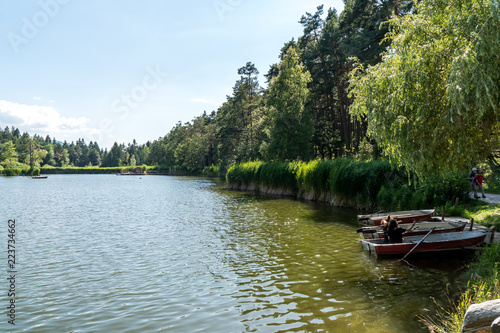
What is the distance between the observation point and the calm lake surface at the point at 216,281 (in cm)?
830

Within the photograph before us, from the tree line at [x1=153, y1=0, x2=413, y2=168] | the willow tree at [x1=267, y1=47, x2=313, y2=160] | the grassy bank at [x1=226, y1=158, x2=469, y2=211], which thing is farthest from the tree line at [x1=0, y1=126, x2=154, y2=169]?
the grassy bank at [x1=226, y1=158, x2=469, y2=211]

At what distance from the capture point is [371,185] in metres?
24.0

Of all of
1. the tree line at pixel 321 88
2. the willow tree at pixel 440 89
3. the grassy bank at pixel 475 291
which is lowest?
the grassy bank at pixel 475 291

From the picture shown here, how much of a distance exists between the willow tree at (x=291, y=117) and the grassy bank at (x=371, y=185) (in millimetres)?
9894

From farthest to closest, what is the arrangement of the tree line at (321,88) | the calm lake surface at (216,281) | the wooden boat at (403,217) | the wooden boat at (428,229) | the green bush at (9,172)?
the green bush at (9,172), the tree line at (321,88), the wooden boat at (403,217), the wooden boat at (428,229), the calm lake surface at (216,281)

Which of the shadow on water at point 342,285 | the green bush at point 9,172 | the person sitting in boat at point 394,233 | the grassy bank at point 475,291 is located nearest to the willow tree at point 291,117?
the shadow on water at point 342,285

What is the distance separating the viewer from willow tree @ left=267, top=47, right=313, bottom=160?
48.0 m

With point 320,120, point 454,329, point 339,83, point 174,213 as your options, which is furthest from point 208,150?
point 454,329

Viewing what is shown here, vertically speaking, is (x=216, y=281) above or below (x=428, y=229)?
below

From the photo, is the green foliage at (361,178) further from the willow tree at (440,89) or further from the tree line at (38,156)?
the tree line at (38,156)

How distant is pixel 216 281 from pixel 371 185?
1605 centimetres

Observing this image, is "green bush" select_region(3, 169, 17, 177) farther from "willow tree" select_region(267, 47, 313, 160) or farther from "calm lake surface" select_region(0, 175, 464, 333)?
"calm lake surface" select_region(0, 175, 464, 333)

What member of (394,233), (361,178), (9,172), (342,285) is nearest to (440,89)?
(394,233)

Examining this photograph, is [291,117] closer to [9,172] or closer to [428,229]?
[428,229]
